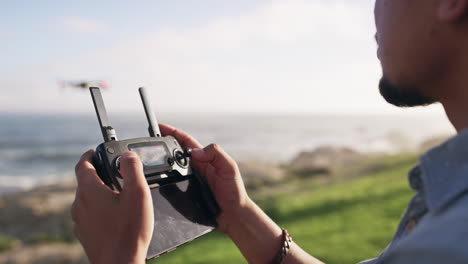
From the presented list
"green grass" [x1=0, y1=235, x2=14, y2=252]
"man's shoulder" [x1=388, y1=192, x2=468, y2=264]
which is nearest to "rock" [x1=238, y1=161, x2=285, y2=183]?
"green grass" [x1=0, y1=235, x2=14, y2=252]

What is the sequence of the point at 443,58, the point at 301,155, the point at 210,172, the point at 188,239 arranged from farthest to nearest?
1. the point at 301,155
2. the point at 210,172
3. the point at 188,239
4. the point at 443,58

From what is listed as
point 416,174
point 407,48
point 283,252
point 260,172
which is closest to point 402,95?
point 407,48

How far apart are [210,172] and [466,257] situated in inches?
46.3

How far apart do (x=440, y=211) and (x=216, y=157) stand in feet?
3.30

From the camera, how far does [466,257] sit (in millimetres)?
697

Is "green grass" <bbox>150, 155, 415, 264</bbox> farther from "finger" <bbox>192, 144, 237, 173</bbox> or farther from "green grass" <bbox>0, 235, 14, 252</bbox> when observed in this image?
"green grass" <bbox>0, 235, 14, 252</bbox>

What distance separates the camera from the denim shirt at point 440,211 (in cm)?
72

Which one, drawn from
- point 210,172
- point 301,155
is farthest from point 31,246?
point 301,155

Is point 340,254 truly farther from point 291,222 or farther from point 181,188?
point 181,188

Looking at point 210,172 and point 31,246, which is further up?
point 210,172

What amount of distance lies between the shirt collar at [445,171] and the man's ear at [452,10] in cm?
26

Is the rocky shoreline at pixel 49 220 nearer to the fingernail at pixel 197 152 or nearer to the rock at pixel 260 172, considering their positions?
the rock at pixel 260 172

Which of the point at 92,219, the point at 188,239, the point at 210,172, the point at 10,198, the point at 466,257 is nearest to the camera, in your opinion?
the point at 466,257

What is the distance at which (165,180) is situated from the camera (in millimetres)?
1643
